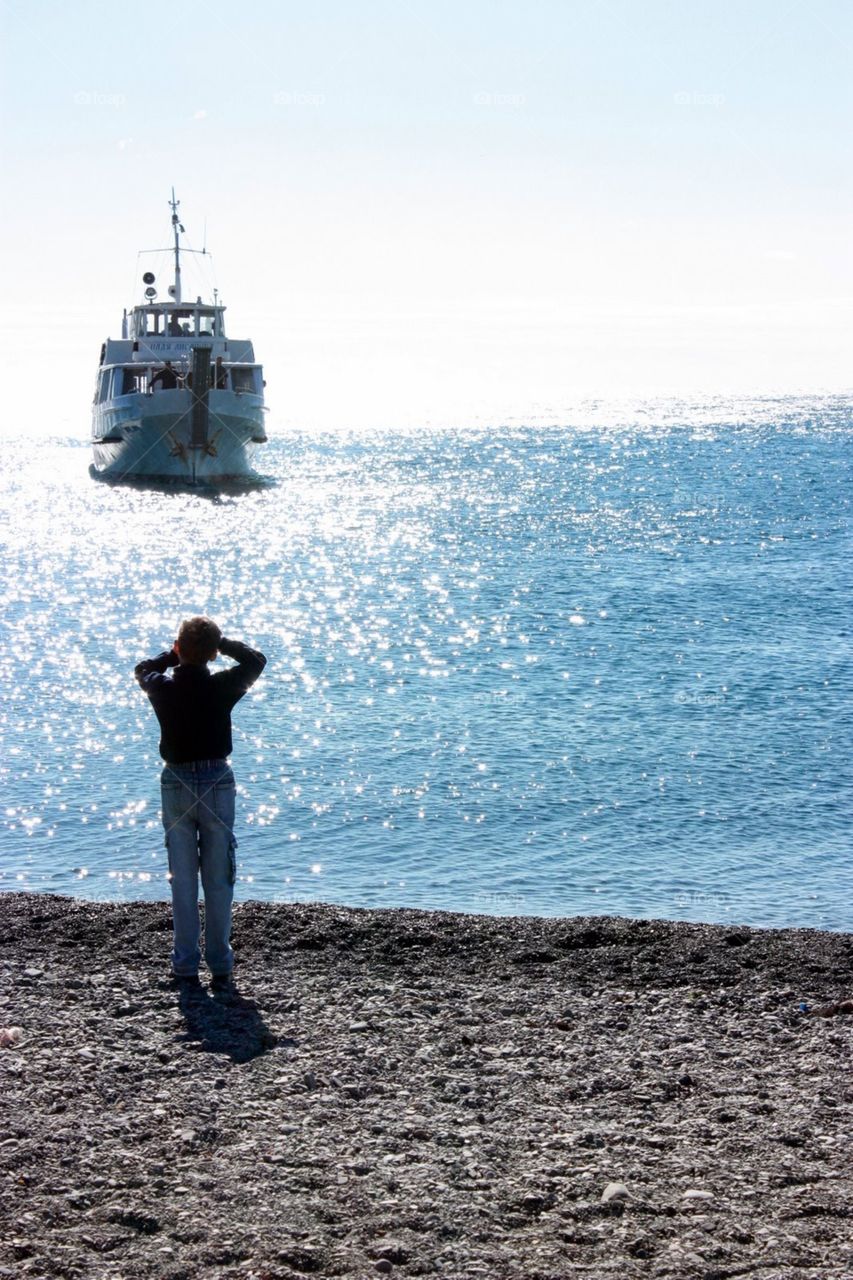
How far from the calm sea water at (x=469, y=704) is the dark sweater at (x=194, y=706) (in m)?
4.92

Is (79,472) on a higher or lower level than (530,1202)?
higher

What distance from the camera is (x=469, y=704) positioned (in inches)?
872

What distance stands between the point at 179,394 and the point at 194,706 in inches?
2002

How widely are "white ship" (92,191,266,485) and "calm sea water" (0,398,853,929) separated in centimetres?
268

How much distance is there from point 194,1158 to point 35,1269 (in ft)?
2.88

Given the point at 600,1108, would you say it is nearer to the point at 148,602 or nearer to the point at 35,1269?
the point at 35,1269

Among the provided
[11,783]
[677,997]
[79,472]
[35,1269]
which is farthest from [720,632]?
[79,472]

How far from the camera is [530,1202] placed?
192 inches

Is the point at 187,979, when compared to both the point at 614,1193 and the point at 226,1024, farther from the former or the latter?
the point at 614,1193

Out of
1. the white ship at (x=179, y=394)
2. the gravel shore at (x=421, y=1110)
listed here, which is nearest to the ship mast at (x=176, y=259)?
the white ship at (x=179, y=394)

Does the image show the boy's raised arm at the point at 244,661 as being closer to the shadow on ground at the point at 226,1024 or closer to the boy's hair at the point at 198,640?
the boy's hair at the point at 198,640

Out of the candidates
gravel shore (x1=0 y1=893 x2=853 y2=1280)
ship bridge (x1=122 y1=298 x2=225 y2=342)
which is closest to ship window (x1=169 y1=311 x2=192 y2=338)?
ship bridge (x1=122 y1=298 x2=225 y2=342)

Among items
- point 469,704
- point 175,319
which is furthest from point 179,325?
point 469,704

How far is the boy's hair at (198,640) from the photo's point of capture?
6.90 m
